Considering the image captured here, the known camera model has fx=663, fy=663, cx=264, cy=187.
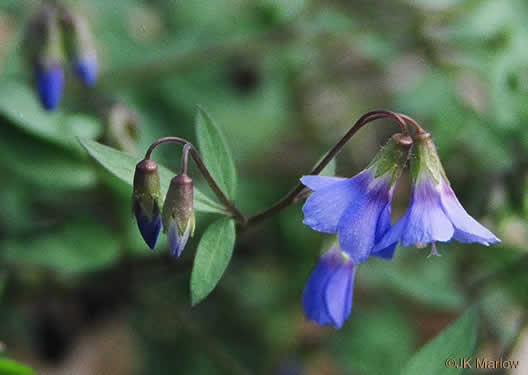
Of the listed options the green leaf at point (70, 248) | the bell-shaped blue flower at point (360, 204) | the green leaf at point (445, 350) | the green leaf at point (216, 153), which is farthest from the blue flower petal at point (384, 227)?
the green leaf at point (70, 248)

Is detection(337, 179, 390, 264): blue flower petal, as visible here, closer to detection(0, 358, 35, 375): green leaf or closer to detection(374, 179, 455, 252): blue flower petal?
detection(374, 179, 455, 252): blue flower petal

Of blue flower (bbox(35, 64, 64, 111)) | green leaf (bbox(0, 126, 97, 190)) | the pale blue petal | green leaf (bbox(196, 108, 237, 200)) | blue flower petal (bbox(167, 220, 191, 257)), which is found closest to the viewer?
the pale blue petal

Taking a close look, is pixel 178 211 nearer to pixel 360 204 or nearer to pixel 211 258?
pixel 211 258

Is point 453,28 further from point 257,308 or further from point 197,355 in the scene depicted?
point 197,355

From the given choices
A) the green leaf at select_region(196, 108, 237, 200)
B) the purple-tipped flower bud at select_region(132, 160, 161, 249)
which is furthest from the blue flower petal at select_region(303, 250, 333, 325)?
the purple-tipped flower bud at select_region(132, 160, 161, 249)

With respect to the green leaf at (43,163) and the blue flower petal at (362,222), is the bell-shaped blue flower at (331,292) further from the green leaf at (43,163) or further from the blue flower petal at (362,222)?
the green leaf at (43,163)

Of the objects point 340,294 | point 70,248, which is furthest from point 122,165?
point 70,248
